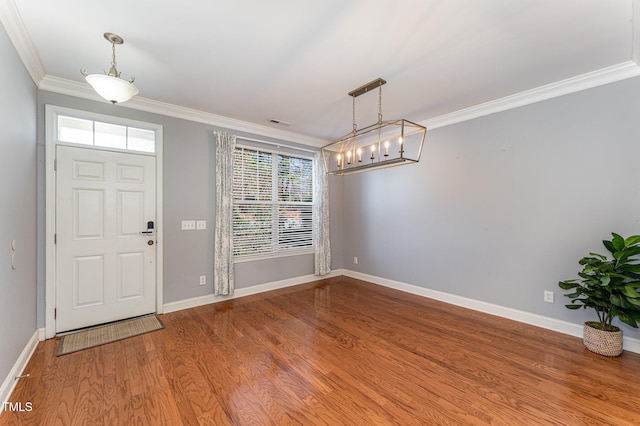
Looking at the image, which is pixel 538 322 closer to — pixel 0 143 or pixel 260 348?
pixel 260 348

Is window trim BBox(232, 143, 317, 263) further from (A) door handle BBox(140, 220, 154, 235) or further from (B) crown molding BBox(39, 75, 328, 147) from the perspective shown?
(A) door handle BBox(140, 220, 154, 235)

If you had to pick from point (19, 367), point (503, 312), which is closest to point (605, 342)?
point (503, 312)

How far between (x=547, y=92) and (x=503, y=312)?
2.69 meters

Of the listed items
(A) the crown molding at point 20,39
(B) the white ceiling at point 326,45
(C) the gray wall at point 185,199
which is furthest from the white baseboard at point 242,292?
(A) the crown molding at point 20,39

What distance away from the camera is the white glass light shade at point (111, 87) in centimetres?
199

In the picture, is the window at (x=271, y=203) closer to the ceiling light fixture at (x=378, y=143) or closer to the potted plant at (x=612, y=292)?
the ceiling light fixture at (x=378, y=143)

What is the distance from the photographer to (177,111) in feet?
11.9

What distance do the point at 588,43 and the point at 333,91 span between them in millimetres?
2293

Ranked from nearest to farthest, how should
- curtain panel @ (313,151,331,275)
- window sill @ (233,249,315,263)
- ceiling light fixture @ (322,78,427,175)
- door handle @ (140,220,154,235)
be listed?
1. ceiling light fixture @ (322,78,427,175)
2. door handle @ (140,220,154,235)
3. window sill @ (233,249,315,263)
4. curtain panel @ (313,151,331,275)

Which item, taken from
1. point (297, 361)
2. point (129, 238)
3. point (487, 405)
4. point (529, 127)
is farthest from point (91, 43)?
point (529, 127)

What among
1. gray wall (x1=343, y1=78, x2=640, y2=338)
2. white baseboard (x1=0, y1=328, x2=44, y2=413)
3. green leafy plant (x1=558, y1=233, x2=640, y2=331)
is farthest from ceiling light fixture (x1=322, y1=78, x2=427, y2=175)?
white baseboard (x1=0, y1=328, x2=44, y2=413)

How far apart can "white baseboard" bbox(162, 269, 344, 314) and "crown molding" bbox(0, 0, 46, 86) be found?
286 cm

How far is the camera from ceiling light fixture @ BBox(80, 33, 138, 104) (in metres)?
1.99

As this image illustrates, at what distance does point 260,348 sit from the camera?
265cm
